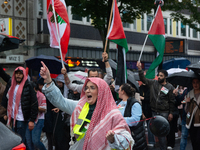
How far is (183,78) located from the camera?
786 centimetres

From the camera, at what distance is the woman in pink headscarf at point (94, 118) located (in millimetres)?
3846

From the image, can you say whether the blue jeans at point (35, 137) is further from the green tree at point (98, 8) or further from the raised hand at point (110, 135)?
the green tree at point (98, 8)

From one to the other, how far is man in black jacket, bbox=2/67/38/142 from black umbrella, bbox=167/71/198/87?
3350 millimetres

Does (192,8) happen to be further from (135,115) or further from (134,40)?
(135,115)

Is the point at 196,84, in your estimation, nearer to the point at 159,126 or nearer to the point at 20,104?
the point at 159,126

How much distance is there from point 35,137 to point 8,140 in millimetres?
3716

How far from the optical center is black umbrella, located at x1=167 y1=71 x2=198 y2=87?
7.39 m

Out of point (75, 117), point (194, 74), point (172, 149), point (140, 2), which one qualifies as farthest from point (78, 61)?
point (75, 117)

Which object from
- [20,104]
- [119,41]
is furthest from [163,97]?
[20,104]

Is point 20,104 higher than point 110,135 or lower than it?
lower

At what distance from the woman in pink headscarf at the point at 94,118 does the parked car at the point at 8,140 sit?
0.62 metres

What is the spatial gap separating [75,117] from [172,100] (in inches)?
190

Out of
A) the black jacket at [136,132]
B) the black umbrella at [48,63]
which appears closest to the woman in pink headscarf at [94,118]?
the black jacket at [136,132]

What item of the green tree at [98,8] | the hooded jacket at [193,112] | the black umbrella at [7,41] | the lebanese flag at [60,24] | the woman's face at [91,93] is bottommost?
the hooded jacket at [193,112]
